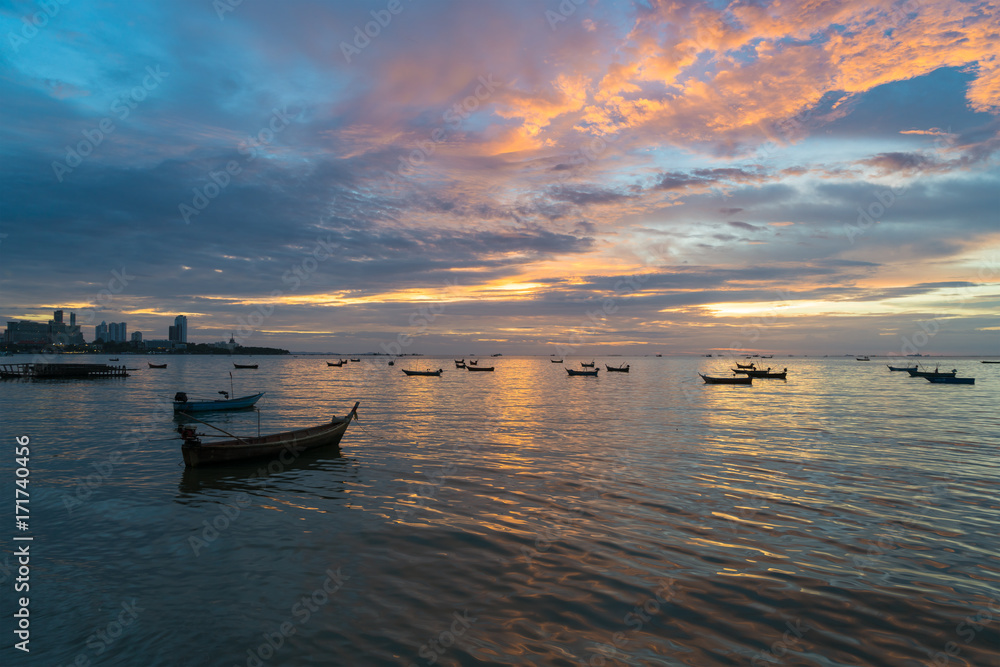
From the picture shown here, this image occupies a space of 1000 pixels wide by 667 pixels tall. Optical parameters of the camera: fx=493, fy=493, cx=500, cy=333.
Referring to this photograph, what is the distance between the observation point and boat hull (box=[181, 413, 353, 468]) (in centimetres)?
2036

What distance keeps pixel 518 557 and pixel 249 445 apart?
1487cm

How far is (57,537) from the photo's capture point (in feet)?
41.9

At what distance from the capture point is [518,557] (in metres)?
11.5

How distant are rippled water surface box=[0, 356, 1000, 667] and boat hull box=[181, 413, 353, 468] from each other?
69cm

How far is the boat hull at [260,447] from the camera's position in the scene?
20.4 meters

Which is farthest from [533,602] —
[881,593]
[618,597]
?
[881,593]

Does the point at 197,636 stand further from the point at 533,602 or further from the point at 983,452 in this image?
the point at 983,452

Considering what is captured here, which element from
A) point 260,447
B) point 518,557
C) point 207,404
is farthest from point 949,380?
point 207,404

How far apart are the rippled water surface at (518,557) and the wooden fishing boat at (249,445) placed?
2.34ft

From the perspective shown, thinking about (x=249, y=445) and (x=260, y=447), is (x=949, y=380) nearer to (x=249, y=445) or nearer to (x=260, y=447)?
(x=260, y=447)

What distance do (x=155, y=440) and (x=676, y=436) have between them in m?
30.1

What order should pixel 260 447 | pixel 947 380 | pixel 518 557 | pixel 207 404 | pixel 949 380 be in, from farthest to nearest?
pixel 947 380 < pixel 949 380 < pixel 207 404 < pixel 260 447 < pixel 518 557

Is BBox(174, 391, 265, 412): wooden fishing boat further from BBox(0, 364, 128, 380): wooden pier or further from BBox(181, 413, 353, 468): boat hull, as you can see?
BBox(0, 364, 128, 380): wooden pier

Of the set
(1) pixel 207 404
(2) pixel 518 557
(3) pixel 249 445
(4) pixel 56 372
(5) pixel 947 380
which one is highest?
(4) pixel 56 372
